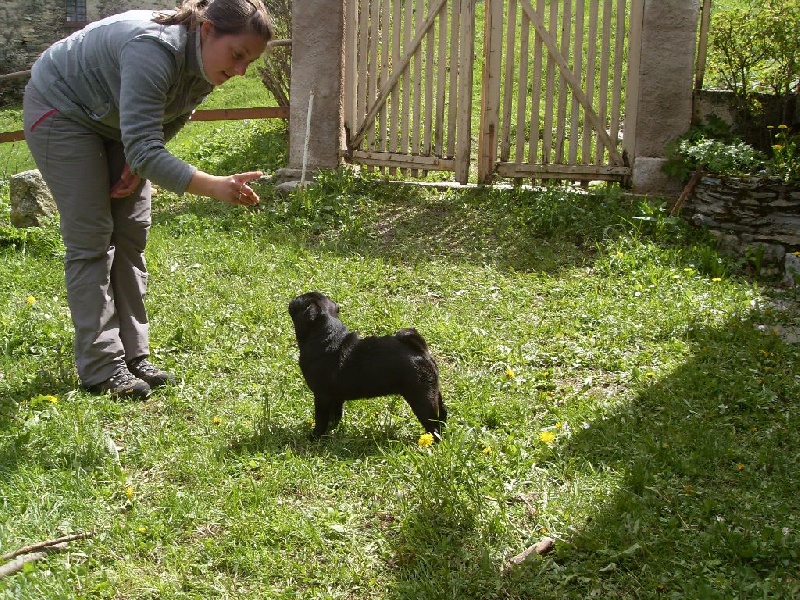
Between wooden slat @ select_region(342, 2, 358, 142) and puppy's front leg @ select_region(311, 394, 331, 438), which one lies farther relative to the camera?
wooden slat @ select_region(342, 2, 358, 142)

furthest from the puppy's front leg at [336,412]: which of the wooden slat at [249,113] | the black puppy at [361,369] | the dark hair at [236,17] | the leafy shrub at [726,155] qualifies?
the wooden slat at [249,113]

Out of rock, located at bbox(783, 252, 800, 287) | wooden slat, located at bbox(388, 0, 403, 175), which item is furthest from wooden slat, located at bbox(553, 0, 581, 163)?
rock, located at bbox(783, 252, 800, 287)

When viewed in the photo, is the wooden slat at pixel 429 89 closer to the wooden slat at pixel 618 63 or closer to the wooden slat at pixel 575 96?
the wooden slat at pixel 575 96

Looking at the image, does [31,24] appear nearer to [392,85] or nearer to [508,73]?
[392,85]

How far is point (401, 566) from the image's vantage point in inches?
119

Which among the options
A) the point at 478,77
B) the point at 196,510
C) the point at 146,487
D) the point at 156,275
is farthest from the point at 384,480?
the point at 478,77

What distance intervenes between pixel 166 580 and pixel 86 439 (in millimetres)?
1105

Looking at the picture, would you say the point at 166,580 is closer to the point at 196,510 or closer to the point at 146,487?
the point at 196,510

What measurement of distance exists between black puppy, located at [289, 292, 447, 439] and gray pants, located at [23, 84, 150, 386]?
1.20m

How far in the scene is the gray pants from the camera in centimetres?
413

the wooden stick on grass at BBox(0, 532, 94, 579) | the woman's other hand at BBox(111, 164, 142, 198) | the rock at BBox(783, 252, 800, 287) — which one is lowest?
the wooden stick on grass at BBox(0, 532, 94, 579)

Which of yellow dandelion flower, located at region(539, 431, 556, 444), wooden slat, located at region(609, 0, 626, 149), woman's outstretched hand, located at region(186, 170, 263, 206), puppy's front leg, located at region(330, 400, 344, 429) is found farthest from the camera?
wooden slat, located at region(609, 0, 626, 149)

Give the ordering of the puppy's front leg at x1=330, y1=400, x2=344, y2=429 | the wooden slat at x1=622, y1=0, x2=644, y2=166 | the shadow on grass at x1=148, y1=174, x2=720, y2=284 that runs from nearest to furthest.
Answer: the puppy's front leg at x1=330, y1=400, x2=344, y2=429
the shadow on grass at x1=148, y1=174, x2=720, y2=284
the wooden slat at x1=622, y1=0, x2=644, y2=166

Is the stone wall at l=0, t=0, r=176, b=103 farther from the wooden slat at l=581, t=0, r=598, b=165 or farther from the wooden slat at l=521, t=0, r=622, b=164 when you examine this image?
the wooden slat at l=581, t=0, r=598, b=165
